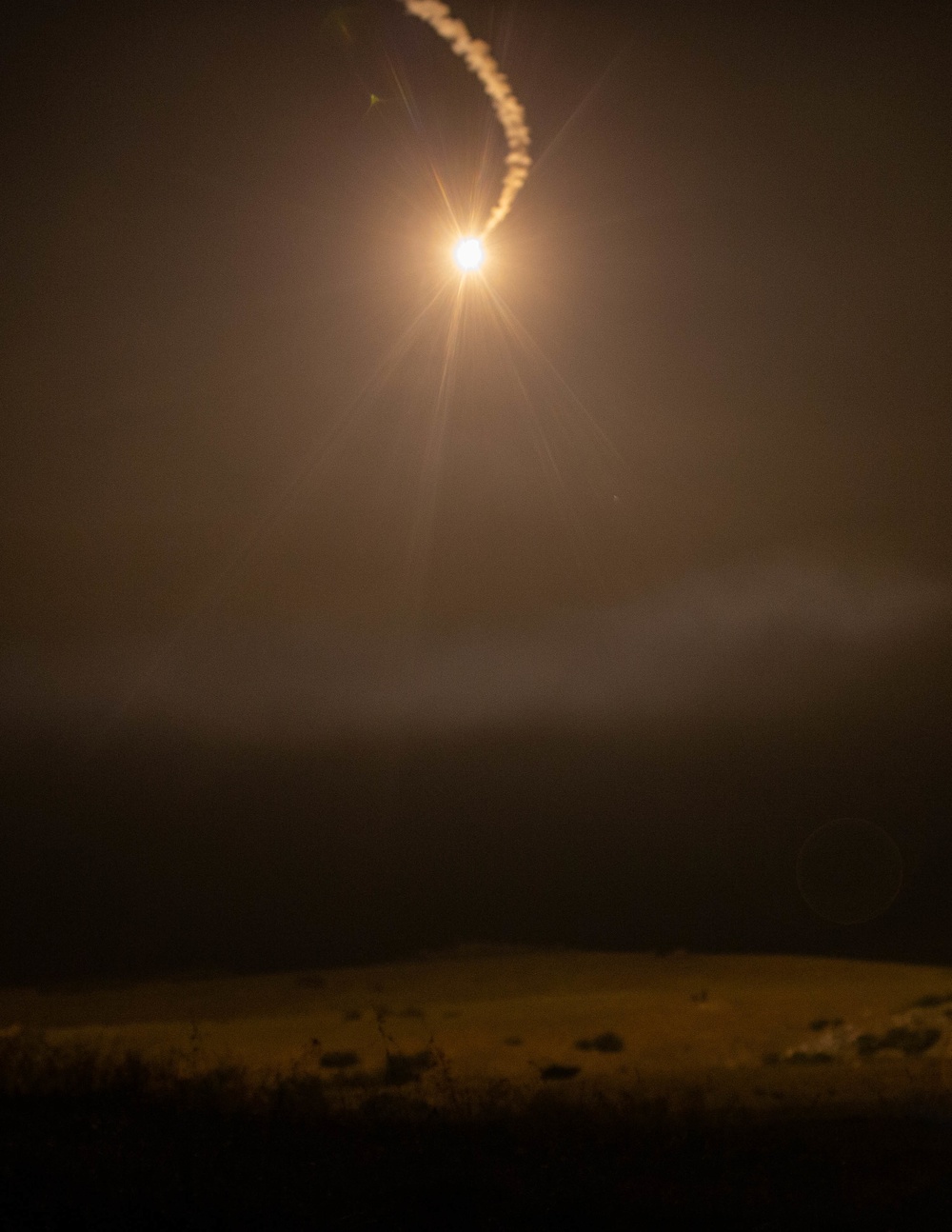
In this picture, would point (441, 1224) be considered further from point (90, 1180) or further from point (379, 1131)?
point (90, 1180)

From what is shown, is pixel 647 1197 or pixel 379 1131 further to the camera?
pixel 379 1131

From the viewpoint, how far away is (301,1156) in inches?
476

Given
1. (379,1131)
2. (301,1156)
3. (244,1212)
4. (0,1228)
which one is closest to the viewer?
(0,1228)

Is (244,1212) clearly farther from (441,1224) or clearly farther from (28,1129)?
(28,1129)

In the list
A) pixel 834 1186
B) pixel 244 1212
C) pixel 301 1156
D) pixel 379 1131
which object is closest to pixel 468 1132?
pixel 379 1131

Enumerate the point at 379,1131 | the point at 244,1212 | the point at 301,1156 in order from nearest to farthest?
the point at 244,1212 → the point at 301,1156 → the point at 379,1131

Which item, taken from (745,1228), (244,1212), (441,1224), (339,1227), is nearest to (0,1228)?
(244,1212)

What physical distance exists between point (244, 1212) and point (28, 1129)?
4.16 m

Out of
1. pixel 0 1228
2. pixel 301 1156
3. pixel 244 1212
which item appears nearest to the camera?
pixel 0 1228

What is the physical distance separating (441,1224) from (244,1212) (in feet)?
6.58

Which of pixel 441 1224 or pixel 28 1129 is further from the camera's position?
pixel 28 1129

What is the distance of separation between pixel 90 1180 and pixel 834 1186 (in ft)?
26.0

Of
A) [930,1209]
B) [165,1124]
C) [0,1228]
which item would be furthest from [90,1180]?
[930,1209]

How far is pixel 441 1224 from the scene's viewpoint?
34.2 feet
